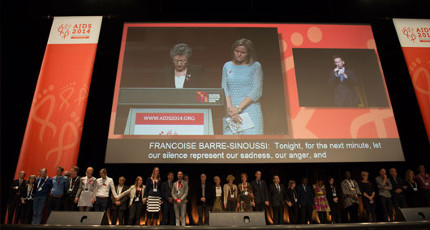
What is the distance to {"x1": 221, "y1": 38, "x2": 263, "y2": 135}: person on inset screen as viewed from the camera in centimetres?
477

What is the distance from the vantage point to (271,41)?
5504 mm

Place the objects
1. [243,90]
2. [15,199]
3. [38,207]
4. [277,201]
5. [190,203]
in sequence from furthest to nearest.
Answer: [190,203], [243,90], [277,201], [15,199], [38,207]

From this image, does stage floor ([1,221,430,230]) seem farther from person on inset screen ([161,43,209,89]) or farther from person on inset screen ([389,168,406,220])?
person on inset screen ([161,43,209,89])

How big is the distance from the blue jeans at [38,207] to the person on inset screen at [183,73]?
2.77 meters

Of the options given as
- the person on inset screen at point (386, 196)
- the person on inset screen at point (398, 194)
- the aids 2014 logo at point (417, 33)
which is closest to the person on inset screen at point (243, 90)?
the person on inset screen at point (386, 196)

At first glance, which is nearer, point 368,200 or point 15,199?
point 15,199

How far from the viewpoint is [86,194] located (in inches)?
174

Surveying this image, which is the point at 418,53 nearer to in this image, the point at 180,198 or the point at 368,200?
the point at 368,200

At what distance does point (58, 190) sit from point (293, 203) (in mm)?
4029

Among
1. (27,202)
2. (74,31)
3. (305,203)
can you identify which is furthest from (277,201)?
(74,31)

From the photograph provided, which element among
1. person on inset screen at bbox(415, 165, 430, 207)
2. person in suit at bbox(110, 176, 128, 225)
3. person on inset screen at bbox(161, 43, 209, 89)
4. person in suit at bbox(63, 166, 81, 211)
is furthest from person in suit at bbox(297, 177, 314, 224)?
person in suit at bbox(63, 166, 81, 211)

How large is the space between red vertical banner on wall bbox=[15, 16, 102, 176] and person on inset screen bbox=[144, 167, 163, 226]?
4.90ft

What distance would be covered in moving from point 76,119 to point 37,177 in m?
1.17

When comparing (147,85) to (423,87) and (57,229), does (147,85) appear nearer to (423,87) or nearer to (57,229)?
(57,229)
